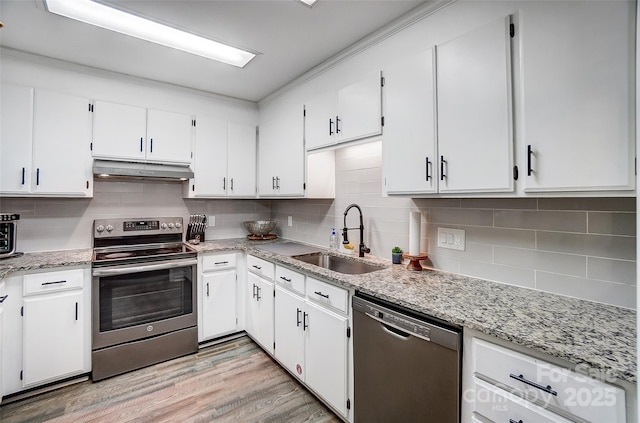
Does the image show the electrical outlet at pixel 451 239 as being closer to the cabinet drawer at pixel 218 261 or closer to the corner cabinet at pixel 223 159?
the cabinet drawer at pixel 218 261

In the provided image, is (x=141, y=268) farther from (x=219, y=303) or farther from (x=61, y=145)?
(x=61, y=145)

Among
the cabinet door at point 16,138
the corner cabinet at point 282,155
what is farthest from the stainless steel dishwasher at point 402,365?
the cabinet door at point 16,138

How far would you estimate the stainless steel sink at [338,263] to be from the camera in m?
2.29

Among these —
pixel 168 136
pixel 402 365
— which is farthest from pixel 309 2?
pixel 402 365

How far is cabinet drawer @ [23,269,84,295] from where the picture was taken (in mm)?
2119

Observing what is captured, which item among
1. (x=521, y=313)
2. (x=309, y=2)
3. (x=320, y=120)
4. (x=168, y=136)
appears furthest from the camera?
(x=168, y=136)

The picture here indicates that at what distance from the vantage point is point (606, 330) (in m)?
1.08

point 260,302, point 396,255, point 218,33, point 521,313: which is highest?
point 218,33

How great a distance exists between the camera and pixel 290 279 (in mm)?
2270

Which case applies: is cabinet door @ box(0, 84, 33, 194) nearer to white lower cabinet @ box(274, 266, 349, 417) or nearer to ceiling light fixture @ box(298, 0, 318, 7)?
white lower cabinet @ box(274, 266, 349, 417)

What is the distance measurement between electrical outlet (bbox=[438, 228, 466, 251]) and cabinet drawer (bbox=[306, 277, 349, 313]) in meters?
0.71

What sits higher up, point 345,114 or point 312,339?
point 345,114

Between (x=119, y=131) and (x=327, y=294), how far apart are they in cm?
235

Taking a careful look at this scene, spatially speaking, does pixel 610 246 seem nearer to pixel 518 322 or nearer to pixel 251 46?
pixel 518 322
